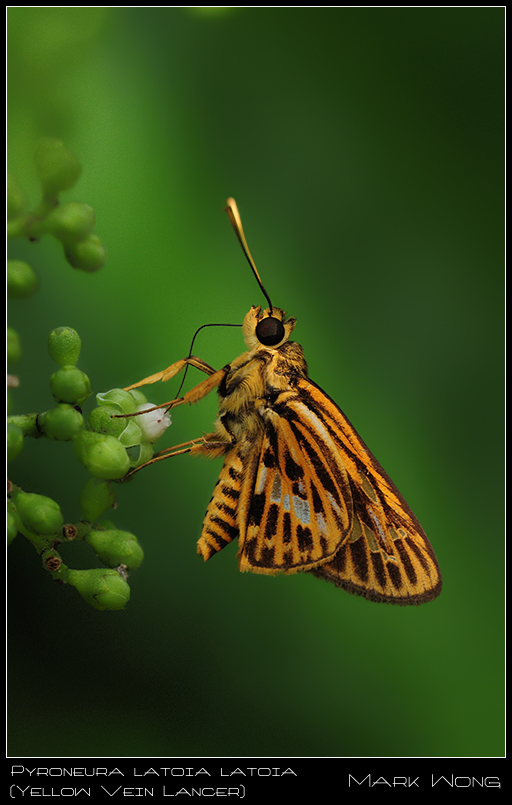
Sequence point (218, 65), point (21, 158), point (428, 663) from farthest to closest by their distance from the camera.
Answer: point (428, 663)
point (218, 65)
point (21, 158)

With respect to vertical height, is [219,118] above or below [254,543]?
above

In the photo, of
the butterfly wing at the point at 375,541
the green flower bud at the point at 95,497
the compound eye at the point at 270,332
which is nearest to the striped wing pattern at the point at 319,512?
the butterfly wing at the point at 375,541

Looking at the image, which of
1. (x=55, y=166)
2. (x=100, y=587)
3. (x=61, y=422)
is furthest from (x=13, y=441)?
Result: (x=55, y=166)

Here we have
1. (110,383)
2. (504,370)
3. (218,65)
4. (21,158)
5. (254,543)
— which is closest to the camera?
(21,158)

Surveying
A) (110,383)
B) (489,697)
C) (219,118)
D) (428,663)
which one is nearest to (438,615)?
(428,663)

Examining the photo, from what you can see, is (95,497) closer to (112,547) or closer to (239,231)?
(112,547)

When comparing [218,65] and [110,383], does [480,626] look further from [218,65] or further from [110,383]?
[218,65]
